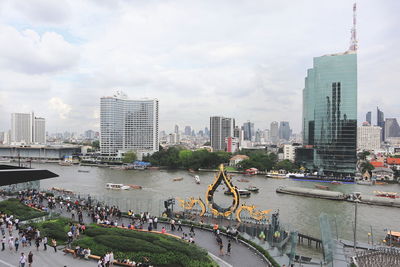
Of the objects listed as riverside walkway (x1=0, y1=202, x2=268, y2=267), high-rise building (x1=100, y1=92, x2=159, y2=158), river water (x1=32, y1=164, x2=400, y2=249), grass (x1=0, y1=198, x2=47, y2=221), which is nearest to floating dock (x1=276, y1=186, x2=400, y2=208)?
river water (x1=32, y1=164, x2=400, y2=249)

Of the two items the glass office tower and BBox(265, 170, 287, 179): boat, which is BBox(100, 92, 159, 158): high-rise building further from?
the glass office tower

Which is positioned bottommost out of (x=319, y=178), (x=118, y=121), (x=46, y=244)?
(x=319, y=178)

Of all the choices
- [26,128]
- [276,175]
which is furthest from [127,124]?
[26,128]

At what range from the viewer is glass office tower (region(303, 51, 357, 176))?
228ft

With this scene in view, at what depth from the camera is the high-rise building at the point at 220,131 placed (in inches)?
6457

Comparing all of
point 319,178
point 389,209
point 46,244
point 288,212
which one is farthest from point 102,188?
point 319,178

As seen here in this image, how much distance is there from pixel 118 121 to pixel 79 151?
25549mm

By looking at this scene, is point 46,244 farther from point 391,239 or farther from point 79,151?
point 79,151

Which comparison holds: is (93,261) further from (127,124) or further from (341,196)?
(127,124)

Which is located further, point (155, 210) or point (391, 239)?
point (155, 210)

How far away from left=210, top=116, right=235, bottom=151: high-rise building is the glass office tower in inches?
3578

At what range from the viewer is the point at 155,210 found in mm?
31172

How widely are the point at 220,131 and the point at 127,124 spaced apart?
65.2 meters

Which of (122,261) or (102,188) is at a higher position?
(122,261)
